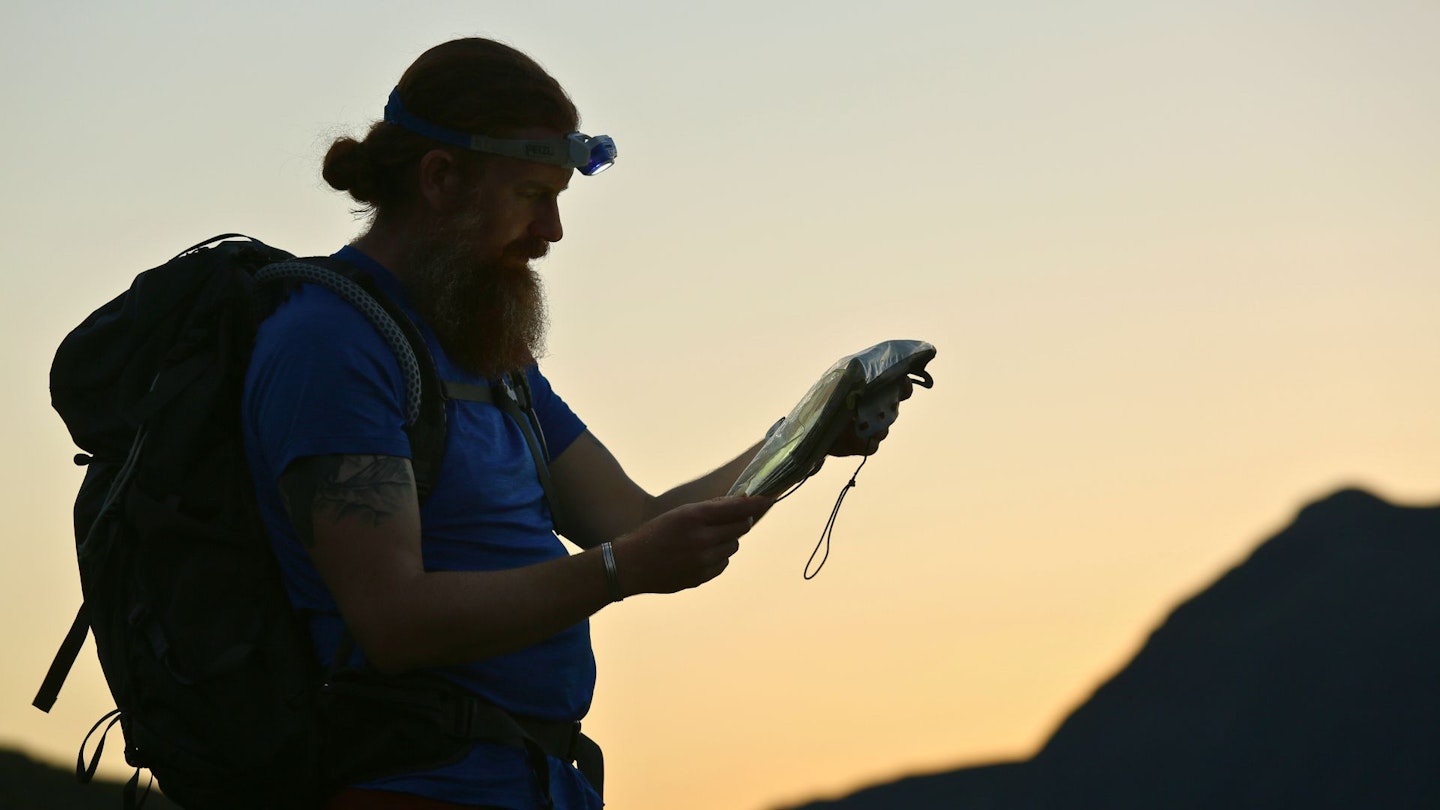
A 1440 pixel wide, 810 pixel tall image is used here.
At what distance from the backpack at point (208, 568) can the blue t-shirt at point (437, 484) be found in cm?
4

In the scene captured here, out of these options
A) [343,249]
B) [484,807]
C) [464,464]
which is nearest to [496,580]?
[464,464]

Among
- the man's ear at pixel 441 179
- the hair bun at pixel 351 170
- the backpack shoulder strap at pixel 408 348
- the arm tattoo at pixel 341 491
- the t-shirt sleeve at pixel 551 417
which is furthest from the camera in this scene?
the t-shirt sleeve at pixel 551 417

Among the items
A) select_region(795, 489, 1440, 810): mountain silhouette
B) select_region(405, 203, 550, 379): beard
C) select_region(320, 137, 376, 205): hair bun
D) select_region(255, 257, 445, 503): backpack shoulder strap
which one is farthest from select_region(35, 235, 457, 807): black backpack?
select_region(795, 489, 1440, 810): mountain silhouette

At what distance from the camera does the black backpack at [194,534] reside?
9.79 ft

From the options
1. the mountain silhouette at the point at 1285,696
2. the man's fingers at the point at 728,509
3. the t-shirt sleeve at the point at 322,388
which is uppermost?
the t-shirt sleeve at the point at 322,388

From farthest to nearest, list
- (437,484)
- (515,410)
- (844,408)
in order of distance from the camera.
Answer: (515,410)
(844,408)
(437,484)

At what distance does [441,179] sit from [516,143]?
0.21 metres

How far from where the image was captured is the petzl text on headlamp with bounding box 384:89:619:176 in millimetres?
3619

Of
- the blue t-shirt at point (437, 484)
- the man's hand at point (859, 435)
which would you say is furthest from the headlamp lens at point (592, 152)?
the man's hand at point (859, 435)

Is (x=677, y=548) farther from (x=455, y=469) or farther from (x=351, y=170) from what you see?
(x=351, y=170)

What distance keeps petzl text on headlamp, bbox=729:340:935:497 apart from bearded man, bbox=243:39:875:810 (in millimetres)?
158

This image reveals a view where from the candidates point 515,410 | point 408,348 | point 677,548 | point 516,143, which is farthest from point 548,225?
point 677,548

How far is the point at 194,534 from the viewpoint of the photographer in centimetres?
300

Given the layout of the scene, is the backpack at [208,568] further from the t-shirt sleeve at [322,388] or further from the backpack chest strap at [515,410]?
the backpack chest strap at [515,410]
